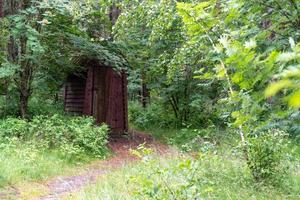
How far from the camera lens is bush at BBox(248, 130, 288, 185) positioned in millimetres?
5160

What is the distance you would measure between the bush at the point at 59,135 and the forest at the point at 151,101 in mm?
38

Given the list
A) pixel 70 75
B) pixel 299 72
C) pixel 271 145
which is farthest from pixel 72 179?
pixel 70 75

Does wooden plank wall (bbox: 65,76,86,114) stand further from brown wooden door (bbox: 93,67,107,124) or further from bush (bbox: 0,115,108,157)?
bush (bbox: 0,115,108,157)

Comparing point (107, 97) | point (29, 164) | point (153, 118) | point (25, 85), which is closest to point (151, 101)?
point (153, 118)

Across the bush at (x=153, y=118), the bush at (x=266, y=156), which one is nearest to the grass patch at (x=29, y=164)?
the bush at (x=266, y=156)

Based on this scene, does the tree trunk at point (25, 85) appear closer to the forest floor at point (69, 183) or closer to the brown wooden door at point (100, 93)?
the brown wooden door at point (100, 93)

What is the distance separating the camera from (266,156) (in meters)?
5.18

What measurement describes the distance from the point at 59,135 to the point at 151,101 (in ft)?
31.9

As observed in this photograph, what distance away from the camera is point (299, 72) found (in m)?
1.18

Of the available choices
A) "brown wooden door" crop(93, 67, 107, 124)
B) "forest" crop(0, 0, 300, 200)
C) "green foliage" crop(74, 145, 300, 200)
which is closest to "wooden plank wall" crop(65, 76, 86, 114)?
"forest" crop(0, 0, 300, 200)

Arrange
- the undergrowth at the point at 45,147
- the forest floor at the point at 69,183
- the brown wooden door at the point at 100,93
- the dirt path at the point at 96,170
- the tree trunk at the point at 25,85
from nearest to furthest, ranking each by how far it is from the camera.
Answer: the forest floor at the point at 69,183 → the dirt path at the point at 96,170 → the undergrowth at the point at 45,147 → the tree trunk at the point at 25,85 → the brown wooden door at the point at 100,93

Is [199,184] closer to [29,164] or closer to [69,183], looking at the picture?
[69,183]

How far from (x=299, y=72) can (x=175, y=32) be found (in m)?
11.1

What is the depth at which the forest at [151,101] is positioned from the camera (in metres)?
2.90
